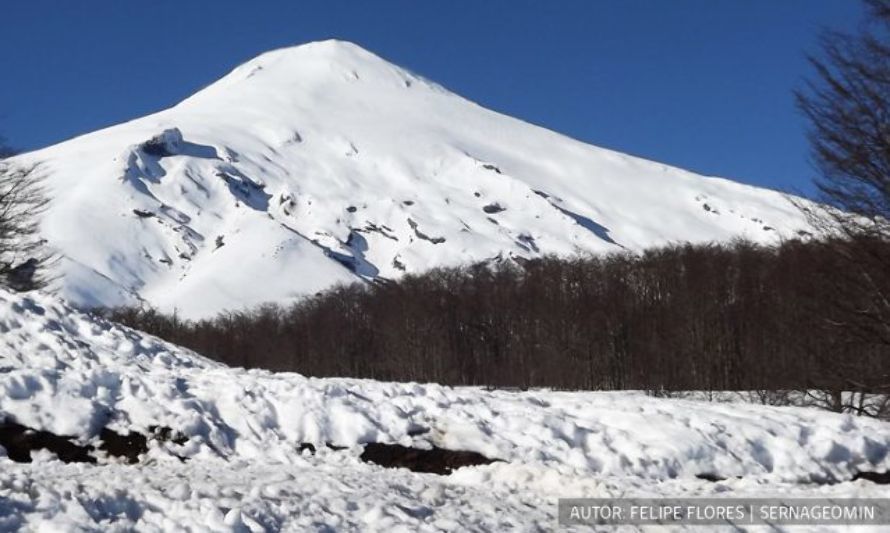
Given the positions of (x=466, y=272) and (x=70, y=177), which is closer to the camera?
(x=466, y=272)

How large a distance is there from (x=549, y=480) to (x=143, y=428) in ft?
15.4

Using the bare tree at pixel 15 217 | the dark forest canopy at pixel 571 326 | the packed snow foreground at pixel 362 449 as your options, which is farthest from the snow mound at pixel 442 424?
the bare tree at pixel 15 217

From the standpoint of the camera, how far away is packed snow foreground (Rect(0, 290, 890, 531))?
809 cm

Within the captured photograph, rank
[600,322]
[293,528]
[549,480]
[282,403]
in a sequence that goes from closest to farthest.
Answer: [293,528] → [549,480] → [282,403] → [600,322]

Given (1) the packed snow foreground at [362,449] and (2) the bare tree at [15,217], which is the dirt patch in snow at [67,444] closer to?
(1) the packed snow foreground at [362,449]

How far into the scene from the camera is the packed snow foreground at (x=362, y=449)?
26.5ft

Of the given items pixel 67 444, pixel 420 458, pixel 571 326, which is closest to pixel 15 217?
pixel 67 444

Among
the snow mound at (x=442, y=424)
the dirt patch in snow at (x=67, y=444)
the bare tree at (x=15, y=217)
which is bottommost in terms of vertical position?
the dirt patch in snow at (x=67, y=444)

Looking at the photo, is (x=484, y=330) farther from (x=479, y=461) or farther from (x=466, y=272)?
(x=479, y=461)

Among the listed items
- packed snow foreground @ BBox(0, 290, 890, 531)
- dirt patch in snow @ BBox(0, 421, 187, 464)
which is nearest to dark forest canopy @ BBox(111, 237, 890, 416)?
packed snow foreground @ BBox(0, 290, 890, 531)

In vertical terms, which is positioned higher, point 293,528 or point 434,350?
point 434,350

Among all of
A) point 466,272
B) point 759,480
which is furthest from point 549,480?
point 466,272

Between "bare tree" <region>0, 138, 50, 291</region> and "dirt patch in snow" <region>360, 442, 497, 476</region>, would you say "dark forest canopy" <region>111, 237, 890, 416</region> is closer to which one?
"dirt patch in snow" <region>360, 442, 497, 476</region>

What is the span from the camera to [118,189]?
194500mm
